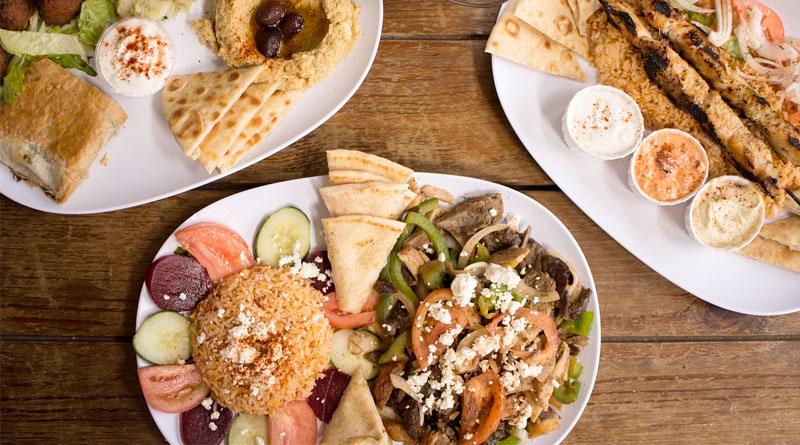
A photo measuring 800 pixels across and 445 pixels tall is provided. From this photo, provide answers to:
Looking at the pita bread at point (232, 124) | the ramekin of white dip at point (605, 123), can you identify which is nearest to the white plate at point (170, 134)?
the pita bread at point (232, 124)

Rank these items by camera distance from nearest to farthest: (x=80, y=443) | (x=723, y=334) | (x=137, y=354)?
(x=137, y=354) → (x=80, y=443) → (x=723, y=334)

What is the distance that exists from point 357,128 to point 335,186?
0.50m

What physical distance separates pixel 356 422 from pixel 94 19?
110 inches

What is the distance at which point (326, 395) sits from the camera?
381cm

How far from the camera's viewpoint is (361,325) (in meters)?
3.86

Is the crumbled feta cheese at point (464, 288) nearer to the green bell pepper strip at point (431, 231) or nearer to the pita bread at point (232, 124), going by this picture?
the green bell pepper strip at point (431, 231)

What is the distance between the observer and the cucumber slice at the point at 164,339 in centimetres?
371

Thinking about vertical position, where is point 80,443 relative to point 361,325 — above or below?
below

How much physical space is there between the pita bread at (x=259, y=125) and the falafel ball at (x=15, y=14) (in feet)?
4.57

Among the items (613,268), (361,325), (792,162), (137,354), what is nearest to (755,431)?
(613,268)

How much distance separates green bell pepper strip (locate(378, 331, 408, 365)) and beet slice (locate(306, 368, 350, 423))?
289 mm

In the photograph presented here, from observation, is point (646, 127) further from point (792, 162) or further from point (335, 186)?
point (335, 186)

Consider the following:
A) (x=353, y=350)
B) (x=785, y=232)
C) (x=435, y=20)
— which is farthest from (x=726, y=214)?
(x=353, y=350)

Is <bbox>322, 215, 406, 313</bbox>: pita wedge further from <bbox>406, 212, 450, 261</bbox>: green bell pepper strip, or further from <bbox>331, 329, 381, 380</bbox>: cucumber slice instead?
<bbox>331, 329, 381, 380</bbox>: cucumber slice
